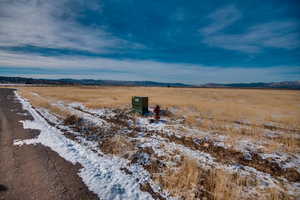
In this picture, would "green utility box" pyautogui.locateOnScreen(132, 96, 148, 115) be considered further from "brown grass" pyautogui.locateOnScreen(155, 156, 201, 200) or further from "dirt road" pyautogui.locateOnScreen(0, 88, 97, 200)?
"brown grass" pyautogui.locateOnScreen(155, 156, 201, 200)

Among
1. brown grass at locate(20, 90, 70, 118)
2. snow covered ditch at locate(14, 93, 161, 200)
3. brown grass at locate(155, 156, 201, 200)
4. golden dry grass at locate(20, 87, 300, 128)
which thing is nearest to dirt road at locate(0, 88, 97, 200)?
snow covered ditch at locate(14, 93, 161, 200)

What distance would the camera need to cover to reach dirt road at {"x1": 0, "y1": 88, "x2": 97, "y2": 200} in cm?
357

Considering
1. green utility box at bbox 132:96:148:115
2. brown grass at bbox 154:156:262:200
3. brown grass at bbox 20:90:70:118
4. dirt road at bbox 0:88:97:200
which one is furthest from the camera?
green utility box at bbox 132:96:148:115

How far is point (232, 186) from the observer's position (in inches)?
163

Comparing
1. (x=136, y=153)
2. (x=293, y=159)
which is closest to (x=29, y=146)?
(x=136, y=153)

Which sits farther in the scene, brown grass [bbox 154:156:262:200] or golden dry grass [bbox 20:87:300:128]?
golden dry grass [bbox 20:87:300:128]

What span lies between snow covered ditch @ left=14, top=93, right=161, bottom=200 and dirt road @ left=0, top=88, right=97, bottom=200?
25 cm

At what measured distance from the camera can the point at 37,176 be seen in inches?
165

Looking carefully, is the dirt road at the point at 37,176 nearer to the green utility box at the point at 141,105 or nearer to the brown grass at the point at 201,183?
the brown grass at the point at 201,183

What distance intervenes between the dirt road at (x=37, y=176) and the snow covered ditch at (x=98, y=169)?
0.83 ft

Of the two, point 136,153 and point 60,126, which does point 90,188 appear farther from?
point 60,126

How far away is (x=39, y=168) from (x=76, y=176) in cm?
138

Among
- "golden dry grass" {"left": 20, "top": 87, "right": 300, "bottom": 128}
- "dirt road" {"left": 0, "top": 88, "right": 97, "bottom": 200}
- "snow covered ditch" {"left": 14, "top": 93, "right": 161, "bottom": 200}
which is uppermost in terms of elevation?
"golden dry grass" {"left": 20, "top": 87, "right": 300, "bottom": 128}

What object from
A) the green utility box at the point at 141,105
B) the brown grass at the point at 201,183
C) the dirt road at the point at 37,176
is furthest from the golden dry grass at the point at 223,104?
the dirt road at the point at 37,176
